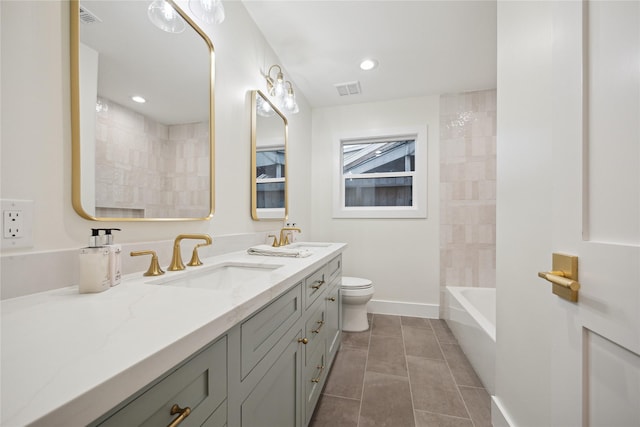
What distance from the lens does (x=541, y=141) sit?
0.96 meters

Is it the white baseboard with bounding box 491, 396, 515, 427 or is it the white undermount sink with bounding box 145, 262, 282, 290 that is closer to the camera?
the white undermount sink with bounding box 145, 262, 282, 290

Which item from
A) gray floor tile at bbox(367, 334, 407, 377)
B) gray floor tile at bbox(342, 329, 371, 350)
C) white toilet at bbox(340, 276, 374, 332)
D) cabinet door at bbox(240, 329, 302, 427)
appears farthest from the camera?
white toilet at bbox(340, 276, 374, 332)

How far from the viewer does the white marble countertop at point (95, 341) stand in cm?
29

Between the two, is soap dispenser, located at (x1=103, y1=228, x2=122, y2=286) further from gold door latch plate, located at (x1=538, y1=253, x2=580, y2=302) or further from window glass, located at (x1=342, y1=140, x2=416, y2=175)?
window glass, located at (x1=342, y1=140, x2=416, y2=175)

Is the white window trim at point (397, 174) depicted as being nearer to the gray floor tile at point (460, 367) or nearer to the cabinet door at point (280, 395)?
the gray floor tile at point (460, 367)

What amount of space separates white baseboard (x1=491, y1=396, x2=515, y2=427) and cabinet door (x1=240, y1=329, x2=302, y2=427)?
0.97 metres

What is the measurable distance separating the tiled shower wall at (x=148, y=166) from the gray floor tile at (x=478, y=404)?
5.96 feet

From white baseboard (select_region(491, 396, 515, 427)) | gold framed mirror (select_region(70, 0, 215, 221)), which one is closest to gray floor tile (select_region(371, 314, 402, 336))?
white baseboard (select_region(491, 396, 515, 427))

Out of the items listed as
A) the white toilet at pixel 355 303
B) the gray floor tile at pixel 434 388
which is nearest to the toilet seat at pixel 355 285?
the white toilet at pixel 355 303

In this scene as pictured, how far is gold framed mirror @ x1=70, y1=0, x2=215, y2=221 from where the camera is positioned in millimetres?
797

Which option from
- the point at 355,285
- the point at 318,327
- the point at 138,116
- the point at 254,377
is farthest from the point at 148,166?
the point at 355,285

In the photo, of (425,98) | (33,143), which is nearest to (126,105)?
(33,143)

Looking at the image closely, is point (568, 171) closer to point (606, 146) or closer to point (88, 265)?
point (606, 146)

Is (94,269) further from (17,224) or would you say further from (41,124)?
(41,124)
